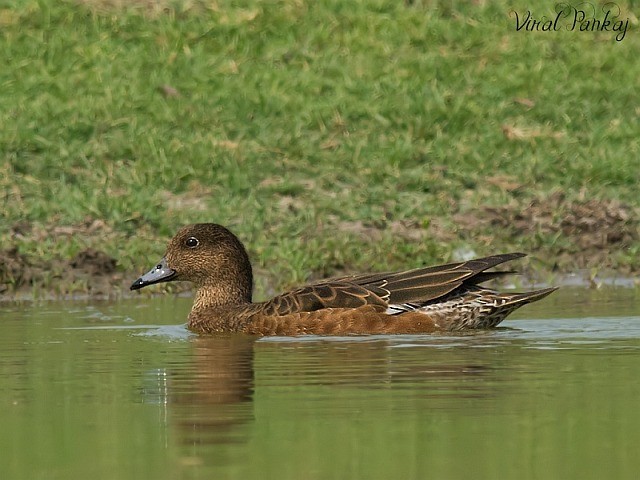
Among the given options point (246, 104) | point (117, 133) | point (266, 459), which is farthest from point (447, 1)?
point (266, 459)

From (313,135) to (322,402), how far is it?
9010 mm

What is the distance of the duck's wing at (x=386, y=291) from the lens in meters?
11.9

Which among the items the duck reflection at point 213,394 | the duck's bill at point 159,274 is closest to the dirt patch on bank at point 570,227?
the duck's bill at point 159,274

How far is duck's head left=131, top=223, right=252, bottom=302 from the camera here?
12953 mm

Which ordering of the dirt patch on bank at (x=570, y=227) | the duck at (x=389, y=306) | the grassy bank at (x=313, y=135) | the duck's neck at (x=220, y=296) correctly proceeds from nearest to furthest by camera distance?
the duck at (x=389, y=306) → the duck's neck at (x=220, y=296) → the dirt patch on bank at (x=570, y=227) → the grassy bank at (x=313, y=135)

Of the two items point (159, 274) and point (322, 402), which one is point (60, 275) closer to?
point (159, 274)

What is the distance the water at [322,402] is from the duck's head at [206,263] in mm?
525

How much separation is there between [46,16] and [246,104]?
3.35 m

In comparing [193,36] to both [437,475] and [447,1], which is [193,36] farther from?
[437,475]

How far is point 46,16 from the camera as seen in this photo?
66.5 feet

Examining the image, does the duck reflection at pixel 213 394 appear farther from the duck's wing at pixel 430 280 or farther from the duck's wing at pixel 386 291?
the duck's wing at pixel 430 280

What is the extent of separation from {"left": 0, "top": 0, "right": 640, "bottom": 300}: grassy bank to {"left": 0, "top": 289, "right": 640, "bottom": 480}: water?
2479 millimetres

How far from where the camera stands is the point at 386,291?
1198cm

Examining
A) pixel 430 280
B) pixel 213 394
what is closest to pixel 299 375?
pixel 213 394
